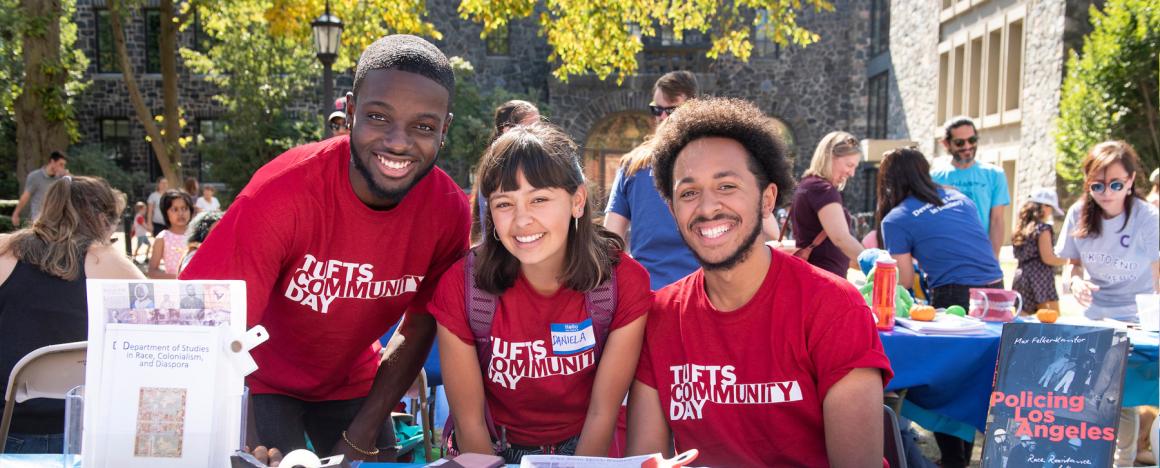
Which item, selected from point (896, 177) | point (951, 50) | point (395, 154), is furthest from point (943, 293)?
point (951, 50)

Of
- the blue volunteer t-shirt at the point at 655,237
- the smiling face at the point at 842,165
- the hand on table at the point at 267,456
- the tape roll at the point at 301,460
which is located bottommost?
the hand on table at the point at 267,456

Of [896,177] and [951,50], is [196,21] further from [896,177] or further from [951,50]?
[896,177]

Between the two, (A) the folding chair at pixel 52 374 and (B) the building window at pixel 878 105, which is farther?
(B) the building window at pixel 878 105

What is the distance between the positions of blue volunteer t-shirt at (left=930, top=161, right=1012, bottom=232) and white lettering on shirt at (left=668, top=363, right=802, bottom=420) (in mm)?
4499

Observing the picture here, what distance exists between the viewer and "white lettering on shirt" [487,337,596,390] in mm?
2461

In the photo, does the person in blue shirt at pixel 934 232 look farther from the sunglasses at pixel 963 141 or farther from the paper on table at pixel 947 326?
the sunglasses at pixel 963 141

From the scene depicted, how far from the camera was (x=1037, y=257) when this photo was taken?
6.55 metres

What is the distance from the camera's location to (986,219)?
6.27 metres

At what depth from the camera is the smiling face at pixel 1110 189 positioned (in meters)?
4.63

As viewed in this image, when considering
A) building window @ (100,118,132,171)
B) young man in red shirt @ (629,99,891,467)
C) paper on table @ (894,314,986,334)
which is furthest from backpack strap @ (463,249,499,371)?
building window @ (100,118,132,171)

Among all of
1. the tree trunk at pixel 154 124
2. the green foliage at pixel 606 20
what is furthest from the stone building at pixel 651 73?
the green foliage at pixel 606 20

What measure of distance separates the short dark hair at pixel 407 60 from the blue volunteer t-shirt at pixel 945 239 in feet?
10.7

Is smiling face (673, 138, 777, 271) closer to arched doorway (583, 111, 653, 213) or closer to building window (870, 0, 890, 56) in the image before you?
arched doorway (583, 111, 653, 213)

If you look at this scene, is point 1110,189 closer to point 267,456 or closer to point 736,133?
point 736,133
